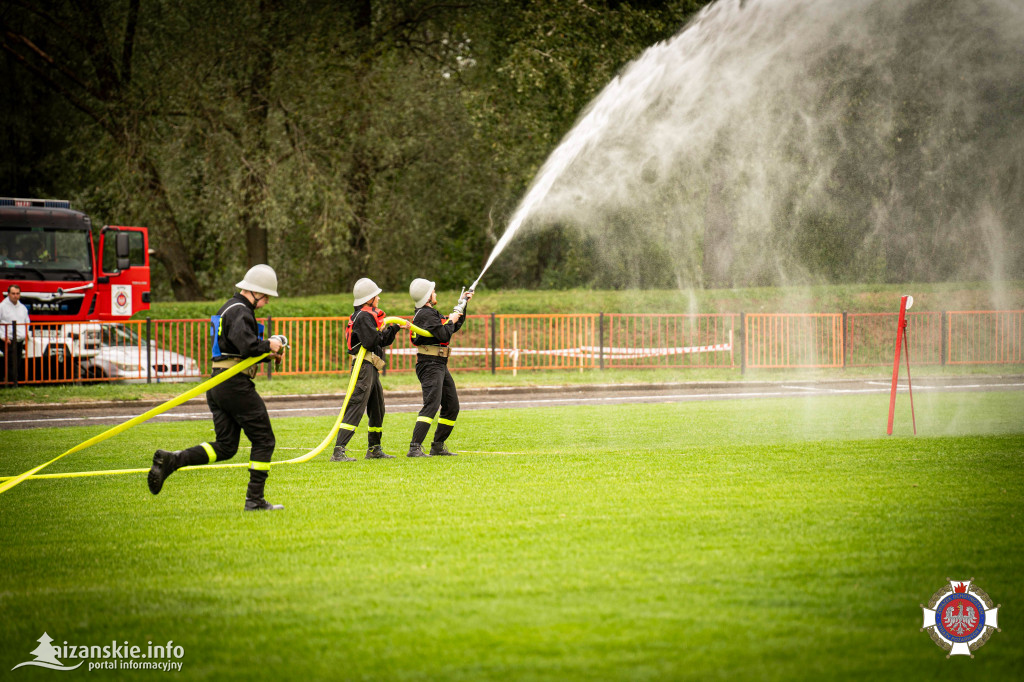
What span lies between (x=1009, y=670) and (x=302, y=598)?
3378 millimetres

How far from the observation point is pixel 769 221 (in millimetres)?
27594

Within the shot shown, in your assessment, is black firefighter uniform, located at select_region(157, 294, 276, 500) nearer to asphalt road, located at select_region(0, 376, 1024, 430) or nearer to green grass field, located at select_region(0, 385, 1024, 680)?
green grass field, located at select_region(0, 385, 1024, 680)

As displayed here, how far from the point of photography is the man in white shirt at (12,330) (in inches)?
750

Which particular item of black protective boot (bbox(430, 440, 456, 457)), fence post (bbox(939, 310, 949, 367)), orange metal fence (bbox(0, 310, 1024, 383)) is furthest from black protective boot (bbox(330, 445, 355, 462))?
fence post (bbox(939, 310, 949, 367))

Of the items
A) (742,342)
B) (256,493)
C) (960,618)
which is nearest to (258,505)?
(256,493)

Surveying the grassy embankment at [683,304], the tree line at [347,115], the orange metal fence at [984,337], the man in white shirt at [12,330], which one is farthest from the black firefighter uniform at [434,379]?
the orange metal fence at [984,337]

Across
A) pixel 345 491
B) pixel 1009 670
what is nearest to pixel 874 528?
pixel 1009 670

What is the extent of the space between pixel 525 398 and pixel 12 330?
10.0 metres

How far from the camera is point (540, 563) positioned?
229 inches

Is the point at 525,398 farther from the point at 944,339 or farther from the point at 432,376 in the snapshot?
the point at 944,339

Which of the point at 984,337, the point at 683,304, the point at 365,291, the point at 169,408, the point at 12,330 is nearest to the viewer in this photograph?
the point at 169,408

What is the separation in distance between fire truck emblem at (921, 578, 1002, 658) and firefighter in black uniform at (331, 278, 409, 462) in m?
6.31

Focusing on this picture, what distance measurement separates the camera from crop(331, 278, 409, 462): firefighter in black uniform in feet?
33.4

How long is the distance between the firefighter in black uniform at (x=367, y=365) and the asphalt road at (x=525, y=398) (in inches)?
208
